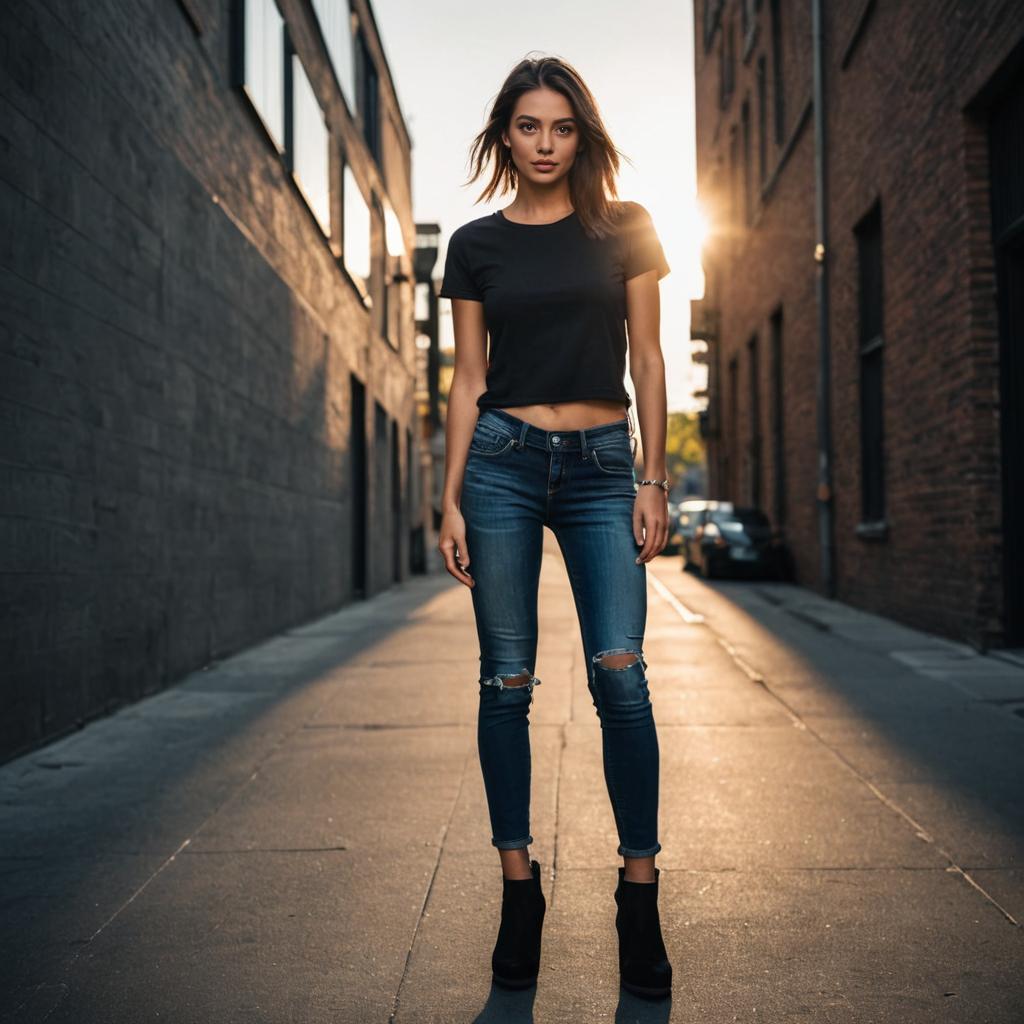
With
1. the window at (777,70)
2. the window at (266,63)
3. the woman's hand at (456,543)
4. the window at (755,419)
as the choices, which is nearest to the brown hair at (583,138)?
the woman's hand at (456,543)

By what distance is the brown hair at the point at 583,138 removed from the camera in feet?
8.54

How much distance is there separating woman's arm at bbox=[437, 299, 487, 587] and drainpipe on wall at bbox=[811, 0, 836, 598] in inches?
472

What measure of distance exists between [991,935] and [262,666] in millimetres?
6344

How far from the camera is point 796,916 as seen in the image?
2.86m

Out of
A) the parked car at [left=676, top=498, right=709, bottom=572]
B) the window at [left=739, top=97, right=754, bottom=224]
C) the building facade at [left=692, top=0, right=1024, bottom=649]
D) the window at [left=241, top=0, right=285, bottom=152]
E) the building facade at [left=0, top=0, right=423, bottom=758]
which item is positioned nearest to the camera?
the building facade at [left=0, top=0, right=423, bottom=758]

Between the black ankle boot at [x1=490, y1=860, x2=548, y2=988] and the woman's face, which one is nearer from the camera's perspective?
the black ankle boot at [x1=490, y1=860, x2=548, y2=988]

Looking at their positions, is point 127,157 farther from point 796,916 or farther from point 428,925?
point 796,916

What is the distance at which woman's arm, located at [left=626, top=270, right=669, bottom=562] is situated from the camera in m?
2.54

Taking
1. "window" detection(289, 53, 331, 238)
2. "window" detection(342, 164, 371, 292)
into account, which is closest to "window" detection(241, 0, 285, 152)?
"window" detection(289, 53, 331, 238)

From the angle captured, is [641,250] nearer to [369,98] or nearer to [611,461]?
[611,461]

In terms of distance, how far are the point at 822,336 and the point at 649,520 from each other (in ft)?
40.0

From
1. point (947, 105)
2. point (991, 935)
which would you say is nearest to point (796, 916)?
point (991, 935)

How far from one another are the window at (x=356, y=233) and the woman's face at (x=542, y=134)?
13.0 m

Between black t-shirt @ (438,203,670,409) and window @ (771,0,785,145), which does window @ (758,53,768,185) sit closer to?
window @ (771,0,785,145)
